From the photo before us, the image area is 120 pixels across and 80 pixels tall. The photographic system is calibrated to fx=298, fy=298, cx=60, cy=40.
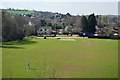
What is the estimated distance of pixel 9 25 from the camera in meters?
42.2

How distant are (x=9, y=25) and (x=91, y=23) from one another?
24.9 m

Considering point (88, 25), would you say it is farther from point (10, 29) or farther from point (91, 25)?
point (10, 29)

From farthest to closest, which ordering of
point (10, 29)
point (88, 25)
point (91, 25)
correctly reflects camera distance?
point (88, 25) < point (91, 25) < point (10, 29)

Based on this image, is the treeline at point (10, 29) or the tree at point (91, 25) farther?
the tree at point (91, 25)

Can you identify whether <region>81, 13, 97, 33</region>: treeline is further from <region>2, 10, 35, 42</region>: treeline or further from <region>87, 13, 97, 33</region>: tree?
<region>2, 10, 35, 42</region>: treeline

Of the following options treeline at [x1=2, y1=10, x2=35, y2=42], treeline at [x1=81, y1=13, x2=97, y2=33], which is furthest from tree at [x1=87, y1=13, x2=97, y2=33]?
treeline at [x1=2, y1=10, x2=35, y2=42]

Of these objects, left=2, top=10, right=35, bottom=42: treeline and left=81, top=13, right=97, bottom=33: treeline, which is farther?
left=81, top=13, right=97, bottom=33: treeline

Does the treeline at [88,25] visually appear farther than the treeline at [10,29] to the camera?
Yes

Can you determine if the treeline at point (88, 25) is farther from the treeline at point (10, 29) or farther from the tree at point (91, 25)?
the treeline at point (10, 29)

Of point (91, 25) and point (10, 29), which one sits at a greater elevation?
point (91, 25)

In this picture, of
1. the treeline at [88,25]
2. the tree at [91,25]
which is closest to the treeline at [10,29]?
the treeline at [88,25]

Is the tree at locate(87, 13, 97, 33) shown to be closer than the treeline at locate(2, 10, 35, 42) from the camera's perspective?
No

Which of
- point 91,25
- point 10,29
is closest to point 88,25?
point 91,25

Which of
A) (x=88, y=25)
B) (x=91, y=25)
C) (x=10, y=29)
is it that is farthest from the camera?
(x=88, y=25)
